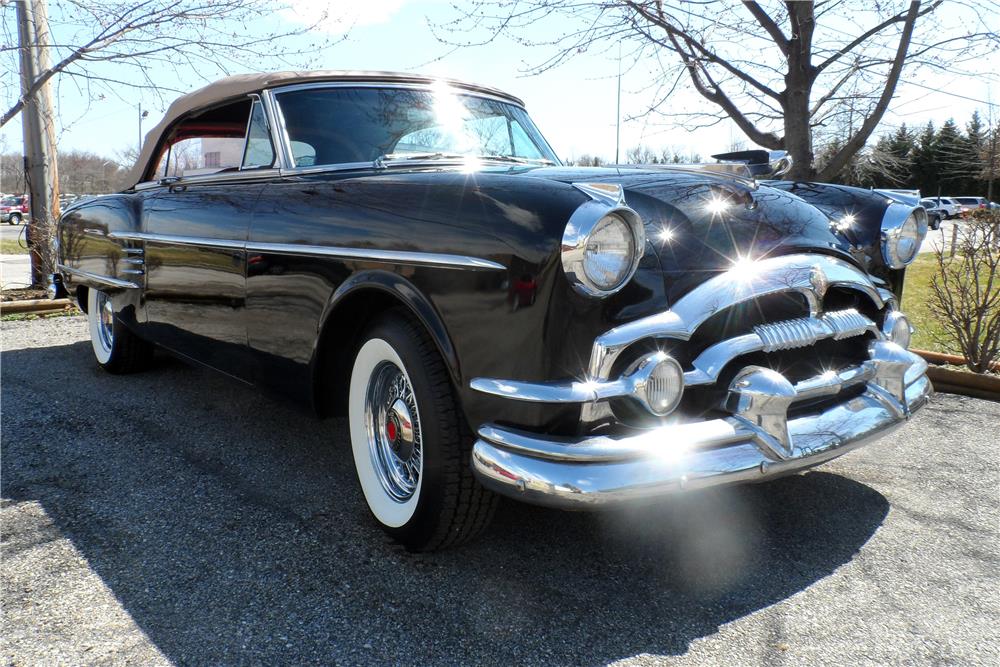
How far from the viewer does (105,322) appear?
16.3ft

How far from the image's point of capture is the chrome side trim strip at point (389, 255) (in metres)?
2.10

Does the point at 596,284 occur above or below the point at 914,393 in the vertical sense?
above

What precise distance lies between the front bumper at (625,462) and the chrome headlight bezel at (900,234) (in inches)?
46.3

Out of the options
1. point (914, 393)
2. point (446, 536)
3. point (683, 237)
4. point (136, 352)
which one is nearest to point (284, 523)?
point (446, 536)

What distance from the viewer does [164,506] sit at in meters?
2.84

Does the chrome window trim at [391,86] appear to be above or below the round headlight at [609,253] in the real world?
above

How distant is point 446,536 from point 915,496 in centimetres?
184

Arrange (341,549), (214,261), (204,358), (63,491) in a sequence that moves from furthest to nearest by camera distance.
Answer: (204,358) → (214,261) → (63,491) → (341,549)

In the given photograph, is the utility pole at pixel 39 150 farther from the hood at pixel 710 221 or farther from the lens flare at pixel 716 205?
the lens flare at pixel 716 205

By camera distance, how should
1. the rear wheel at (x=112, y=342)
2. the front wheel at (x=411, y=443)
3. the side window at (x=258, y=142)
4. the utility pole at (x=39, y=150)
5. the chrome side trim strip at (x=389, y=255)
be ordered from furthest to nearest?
the utility pole at (x=39, y=150) < the rear wheel at (x=112, y=342) < the side window at (x=258, y=142) < the front wheel at (x=411, y=443) < the chrome side trim strip at (x=389, y=255)

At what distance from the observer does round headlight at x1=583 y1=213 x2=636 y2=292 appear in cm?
199

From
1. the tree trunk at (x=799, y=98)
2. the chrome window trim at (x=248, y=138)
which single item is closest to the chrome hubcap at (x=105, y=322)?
the chrome window trim at (x=248, y=138)

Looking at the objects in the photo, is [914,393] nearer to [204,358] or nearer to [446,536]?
[446,536]

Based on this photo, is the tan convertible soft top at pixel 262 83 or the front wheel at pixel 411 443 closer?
the front wheel at pixel 411 443
